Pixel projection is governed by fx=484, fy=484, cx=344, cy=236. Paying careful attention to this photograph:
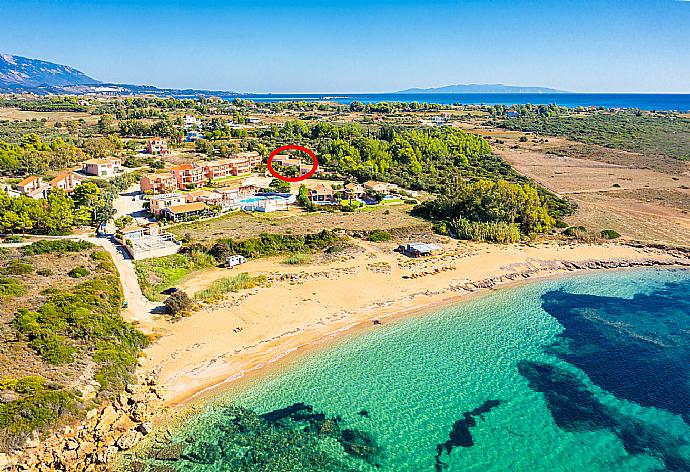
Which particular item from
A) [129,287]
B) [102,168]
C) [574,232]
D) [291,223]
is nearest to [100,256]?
[129,287]

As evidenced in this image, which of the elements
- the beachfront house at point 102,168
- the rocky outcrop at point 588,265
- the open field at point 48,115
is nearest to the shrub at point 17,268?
the rocky outcrop at point 588,265

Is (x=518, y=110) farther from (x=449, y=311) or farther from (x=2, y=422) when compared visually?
(x=2, y=422)

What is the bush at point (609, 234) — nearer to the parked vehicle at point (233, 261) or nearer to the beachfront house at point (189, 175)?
the parked vehicle at point (233, 261)

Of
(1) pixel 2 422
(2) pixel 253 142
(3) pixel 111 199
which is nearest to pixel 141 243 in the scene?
(3) pixel 111 199

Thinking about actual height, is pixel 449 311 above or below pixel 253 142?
below

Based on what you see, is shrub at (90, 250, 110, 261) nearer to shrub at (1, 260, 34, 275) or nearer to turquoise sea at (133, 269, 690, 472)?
shrub at (1, 260, 34, 275)

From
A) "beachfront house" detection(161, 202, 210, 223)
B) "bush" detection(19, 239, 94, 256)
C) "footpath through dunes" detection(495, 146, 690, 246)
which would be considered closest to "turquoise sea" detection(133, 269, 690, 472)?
"footpath through dunes" detection(495, 146, 690, 246)
